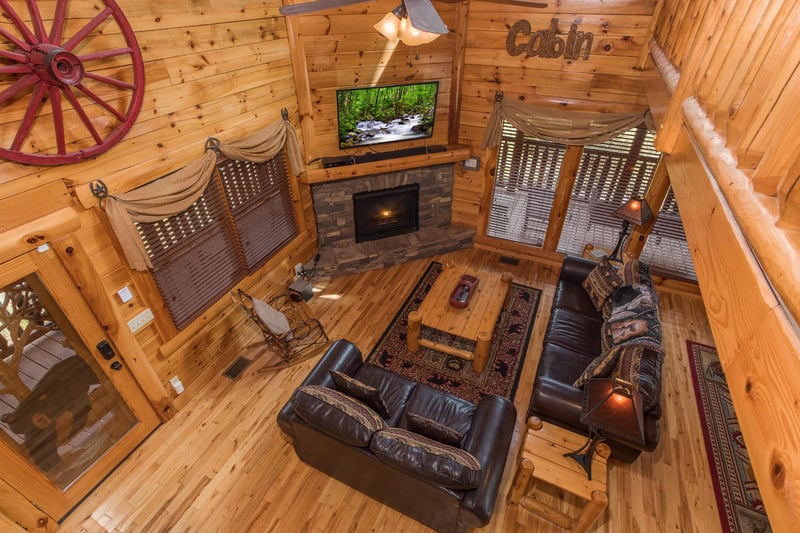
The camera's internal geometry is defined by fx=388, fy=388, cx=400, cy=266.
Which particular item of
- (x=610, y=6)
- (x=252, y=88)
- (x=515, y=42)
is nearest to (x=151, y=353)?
(x=252, y=88)

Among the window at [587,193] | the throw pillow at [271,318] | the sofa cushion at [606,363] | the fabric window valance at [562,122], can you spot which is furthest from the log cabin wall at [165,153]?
the sofa cushion at [606,363]

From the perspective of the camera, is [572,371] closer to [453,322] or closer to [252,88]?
[453,322]

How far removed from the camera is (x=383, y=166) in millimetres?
5316

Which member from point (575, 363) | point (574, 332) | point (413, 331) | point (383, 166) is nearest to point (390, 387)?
point (413, 331)

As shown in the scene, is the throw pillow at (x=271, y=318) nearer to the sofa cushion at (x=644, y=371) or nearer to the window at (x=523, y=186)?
the sofa cushion at (x=644, y=371)

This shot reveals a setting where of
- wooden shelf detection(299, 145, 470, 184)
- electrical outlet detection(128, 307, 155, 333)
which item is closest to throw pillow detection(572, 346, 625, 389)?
wooden shelf detection(299, 145, 470, 184)

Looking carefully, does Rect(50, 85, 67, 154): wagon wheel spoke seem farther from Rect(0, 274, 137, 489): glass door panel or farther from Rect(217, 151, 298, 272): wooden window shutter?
Rect(217, 151, 298, 272): wooden window shutter

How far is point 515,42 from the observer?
15.6 feet

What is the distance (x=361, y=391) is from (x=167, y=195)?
7.54 feet

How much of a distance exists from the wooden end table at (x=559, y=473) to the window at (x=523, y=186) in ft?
11.7

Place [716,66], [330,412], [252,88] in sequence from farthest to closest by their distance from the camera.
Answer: [252,88] < [330,412] < [716,66]

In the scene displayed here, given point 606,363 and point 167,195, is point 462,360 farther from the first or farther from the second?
point 167,195

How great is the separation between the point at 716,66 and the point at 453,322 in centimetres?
319

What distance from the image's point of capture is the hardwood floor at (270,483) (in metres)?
3.06
